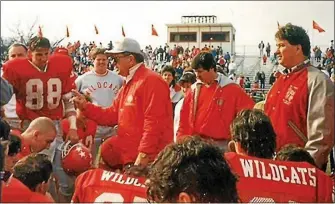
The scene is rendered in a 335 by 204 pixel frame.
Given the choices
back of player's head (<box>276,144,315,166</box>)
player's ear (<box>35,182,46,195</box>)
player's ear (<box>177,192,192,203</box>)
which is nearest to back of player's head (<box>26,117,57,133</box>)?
player's ear (<box>35,182,46,195</box>)

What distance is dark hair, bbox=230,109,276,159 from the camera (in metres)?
3.01

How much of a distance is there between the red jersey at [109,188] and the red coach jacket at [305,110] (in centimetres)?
174

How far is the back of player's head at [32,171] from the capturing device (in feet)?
10.4

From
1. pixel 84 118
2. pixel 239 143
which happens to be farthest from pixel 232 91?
pixel 239 143

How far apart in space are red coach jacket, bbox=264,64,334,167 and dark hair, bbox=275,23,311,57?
17 centimetres

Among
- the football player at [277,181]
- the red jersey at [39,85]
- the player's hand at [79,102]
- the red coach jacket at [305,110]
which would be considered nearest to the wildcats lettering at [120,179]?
the football player at [277,181]

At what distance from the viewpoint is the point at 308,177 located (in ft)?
8.90

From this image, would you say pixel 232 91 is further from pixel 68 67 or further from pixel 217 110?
pixel 68 67

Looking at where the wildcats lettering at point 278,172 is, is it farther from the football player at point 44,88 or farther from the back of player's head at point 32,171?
the football player at point 44,88

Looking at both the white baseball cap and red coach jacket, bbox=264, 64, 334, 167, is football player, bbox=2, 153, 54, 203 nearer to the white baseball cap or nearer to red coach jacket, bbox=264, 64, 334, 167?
the white baseball cap

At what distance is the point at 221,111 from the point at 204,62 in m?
0.47

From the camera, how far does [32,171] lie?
10.5 feet

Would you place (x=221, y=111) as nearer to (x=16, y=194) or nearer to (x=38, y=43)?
(x=38, y=43)

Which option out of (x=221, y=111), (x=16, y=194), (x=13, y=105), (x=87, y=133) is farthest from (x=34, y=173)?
(x=87, y=133)
